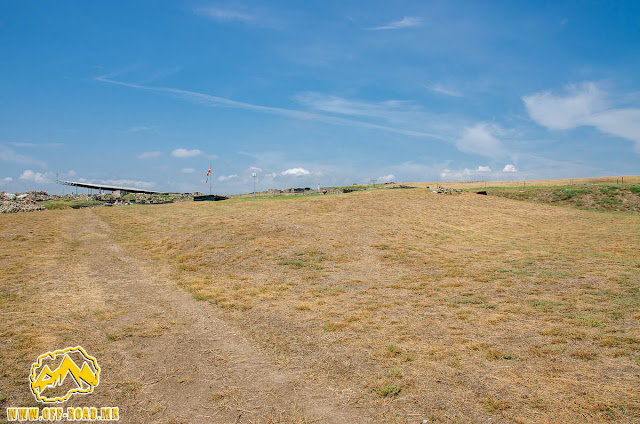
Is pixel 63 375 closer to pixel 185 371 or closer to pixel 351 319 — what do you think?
pixel 185 371

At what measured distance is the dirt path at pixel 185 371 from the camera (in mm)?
4836

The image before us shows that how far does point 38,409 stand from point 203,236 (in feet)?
48.9

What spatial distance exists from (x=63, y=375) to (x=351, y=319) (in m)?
5.60

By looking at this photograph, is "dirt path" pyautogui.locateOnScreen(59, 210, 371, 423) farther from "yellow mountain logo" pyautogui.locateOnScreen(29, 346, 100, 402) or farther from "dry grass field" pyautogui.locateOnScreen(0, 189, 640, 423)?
"yellow mountain logo" pyautogui.locateOnScreen(29, 346, 100, 402)

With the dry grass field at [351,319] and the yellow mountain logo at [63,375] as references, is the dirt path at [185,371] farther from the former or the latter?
the yellow mountain logo at [63,375]

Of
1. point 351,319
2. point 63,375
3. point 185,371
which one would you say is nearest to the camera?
point 63,375

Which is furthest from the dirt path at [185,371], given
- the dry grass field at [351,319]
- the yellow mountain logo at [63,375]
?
the yellow mountain logo at [63,375]

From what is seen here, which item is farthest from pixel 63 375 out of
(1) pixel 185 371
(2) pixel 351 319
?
(2) pixel 351 319

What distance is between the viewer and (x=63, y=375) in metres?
5.81

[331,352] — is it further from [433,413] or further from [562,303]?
[562,303]

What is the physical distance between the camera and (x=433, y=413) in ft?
15.5

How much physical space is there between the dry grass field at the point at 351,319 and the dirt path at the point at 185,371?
4cm

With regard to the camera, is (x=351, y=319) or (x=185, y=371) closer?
(x=185, y=371)

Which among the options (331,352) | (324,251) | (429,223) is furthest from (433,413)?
(429,223)
